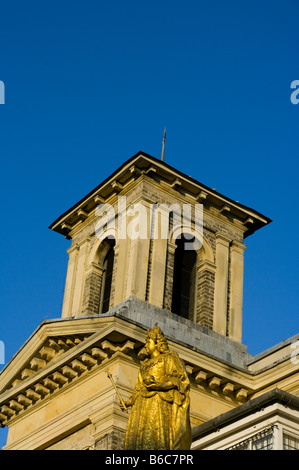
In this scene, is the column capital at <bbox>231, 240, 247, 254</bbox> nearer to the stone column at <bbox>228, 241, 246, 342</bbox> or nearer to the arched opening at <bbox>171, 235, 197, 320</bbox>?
the stone column at <bbox>228, 241, 246, 342</bbox>

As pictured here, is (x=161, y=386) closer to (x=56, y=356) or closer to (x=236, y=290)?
(x=56, y=356)

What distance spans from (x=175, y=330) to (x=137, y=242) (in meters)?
3.16

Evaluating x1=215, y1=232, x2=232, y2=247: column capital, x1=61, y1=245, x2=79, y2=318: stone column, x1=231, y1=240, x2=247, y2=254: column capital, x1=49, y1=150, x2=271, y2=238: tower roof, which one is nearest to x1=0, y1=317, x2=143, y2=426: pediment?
x1=61, y1=245, x2=79, y2=318: stone column

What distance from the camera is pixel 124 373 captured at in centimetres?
2750

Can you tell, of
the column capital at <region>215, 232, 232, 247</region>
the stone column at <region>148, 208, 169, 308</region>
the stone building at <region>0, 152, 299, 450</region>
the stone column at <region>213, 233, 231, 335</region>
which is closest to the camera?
the stone building at <region>0, 152, 299, 450</region>

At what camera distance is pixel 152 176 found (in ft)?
112

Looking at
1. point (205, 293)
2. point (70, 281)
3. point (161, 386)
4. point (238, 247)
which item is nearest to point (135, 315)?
point (205, 293)

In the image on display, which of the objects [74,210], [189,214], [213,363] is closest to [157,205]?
[189,214]

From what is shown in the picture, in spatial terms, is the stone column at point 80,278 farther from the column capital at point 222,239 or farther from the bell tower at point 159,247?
the column capital at point 222,239

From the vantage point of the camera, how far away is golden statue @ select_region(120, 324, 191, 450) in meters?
15.9

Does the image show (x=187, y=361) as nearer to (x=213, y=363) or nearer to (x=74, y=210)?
(x=213, y=363)

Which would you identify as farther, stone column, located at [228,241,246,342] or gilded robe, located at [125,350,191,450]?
stone column, located at [228,241,246,342]

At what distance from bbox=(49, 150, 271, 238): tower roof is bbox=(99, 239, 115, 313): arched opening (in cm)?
170

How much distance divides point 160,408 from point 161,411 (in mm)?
74
